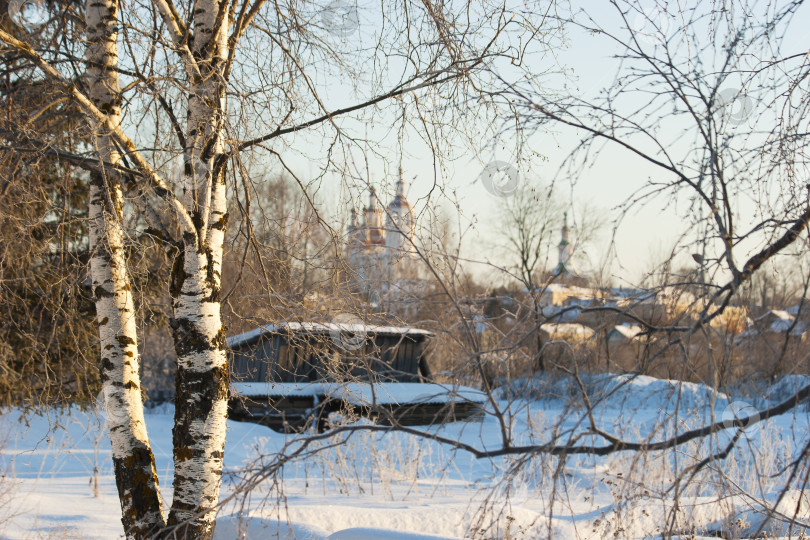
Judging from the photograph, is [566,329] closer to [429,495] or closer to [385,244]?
[385,244]

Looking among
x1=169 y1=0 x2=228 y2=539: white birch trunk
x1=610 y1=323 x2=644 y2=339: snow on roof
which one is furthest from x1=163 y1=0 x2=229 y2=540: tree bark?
x1=610 y1=323 x2=644 y2=339: snow on roof

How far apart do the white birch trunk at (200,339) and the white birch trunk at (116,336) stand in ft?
1.12

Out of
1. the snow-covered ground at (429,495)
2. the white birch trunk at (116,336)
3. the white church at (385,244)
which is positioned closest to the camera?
the white church at (385,244)

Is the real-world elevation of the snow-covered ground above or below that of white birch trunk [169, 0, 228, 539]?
below

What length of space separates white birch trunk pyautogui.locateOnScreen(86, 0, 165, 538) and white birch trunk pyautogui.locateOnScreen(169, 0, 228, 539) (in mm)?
341

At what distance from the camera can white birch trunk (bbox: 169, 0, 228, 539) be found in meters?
3.90

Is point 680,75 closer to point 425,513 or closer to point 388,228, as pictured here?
point 388,228

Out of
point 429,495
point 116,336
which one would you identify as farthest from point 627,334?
point 116,336

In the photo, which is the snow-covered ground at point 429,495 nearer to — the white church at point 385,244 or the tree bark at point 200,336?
the tree bark at point 200,336

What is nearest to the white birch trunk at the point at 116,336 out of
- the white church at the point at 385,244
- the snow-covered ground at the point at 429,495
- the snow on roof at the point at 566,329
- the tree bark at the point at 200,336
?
the tree bark at the point at 200,336

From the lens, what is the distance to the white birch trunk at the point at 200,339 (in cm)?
390

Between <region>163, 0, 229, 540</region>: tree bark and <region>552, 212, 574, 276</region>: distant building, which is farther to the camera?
<region>163, 0, 229, 540</region>: tree bark

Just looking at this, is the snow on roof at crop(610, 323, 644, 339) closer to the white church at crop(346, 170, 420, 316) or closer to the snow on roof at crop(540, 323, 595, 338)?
the snow on roof at crop(540, 323, 595, 338)

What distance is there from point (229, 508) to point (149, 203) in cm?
355
